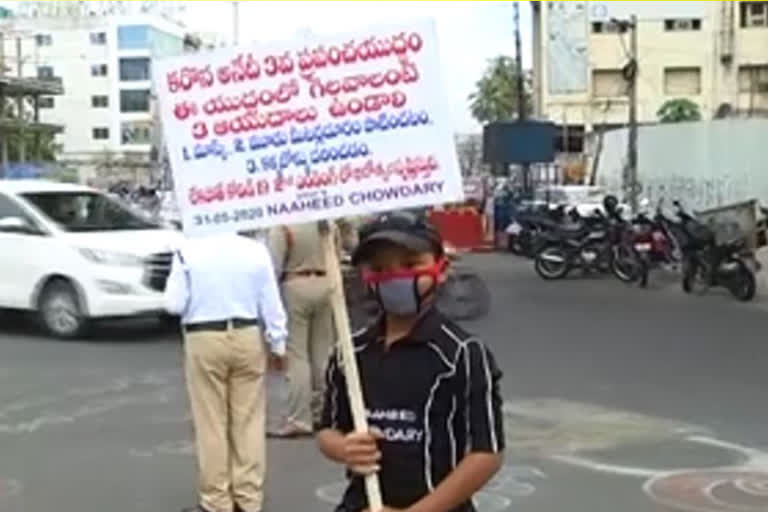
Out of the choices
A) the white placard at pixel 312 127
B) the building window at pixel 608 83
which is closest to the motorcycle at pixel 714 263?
the white placard at pixel 312 127

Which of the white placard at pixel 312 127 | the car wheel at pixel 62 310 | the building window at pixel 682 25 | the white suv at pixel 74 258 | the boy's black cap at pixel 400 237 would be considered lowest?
the car wheel at pixel 62 310

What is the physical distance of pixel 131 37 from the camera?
119625 mm

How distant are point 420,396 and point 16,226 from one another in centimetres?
1192

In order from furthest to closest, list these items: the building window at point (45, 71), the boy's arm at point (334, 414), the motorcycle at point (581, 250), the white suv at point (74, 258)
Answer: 1. the building window at point (45, 71)
2. the motorcycle at point (581, 250)
3. the white suv at point (74, 258)
4. the boy's arm at point (334, 414)

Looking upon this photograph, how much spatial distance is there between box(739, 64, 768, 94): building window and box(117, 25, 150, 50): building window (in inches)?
2433

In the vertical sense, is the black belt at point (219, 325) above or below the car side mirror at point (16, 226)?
below

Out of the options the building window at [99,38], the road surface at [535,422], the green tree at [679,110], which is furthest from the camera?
the building window at [99,38]

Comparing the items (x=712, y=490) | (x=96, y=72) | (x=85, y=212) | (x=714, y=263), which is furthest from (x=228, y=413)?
(x=96, y=72)

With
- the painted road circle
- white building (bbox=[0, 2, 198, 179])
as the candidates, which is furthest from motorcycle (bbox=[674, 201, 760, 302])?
white building (bbox=[0, 2, 198, 179])

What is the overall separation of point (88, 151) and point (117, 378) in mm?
114019

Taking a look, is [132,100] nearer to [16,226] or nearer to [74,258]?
[16,226]

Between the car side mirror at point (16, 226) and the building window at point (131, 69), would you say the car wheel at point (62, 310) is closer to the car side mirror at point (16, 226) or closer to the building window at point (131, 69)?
the car side mirror at point (16, 226)

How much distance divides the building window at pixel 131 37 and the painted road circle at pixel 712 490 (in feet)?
372

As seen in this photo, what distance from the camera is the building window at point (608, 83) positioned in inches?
2751
